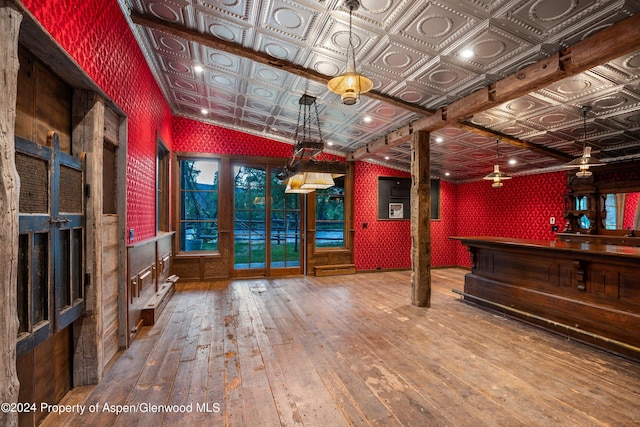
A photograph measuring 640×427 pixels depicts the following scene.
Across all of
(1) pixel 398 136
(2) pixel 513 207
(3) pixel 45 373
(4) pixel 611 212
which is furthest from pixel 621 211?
(3) pixel 45 373

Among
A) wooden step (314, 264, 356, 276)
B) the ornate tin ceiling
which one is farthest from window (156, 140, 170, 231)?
wooden step (314, 264, 356, 276)

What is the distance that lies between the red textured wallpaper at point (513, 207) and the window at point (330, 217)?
3.78 metres

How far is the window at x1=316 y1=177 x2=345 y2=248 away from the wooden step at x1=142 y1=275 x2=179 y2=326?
3.65 m

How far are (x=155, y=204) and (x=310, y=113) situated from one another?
123 inches

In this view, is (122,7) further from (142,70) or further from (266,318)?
(266,318)

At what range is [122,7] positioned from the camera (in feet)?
10.4

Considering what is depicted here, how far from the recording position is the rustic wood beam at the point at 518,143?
505 cm

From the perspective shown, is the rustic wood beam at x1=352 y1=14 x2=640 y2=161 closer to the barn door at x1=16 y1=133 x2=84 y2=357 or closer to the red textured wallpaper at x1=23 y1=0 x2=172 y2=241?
the red textured wallpaper at x1=23 y1=0 x2=172 y2=241

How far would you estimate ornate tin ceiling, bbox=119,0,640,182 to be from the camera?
2740 mm

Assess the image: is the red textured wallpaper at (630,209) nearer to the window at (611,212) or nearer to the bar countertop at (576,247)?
the window at (611,212)

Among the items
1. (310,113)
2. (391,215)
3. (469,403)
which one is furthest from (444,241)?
(469,403)

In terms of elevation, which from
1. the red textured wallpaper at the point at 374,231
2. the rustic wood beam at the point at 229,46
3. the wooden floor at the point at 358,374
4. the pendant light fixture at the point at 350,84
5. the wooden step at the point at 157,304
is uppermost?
the rustic wood beam at the point at 229,46

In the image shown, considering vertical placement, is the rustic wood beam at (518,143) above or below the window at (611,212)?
above

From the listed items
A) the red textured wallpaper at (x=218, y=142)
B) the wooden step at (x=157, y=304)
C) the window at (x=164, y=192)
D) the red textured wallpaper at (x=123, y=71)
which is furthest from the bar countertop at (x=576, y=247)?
the window at (x=164, y=192)
